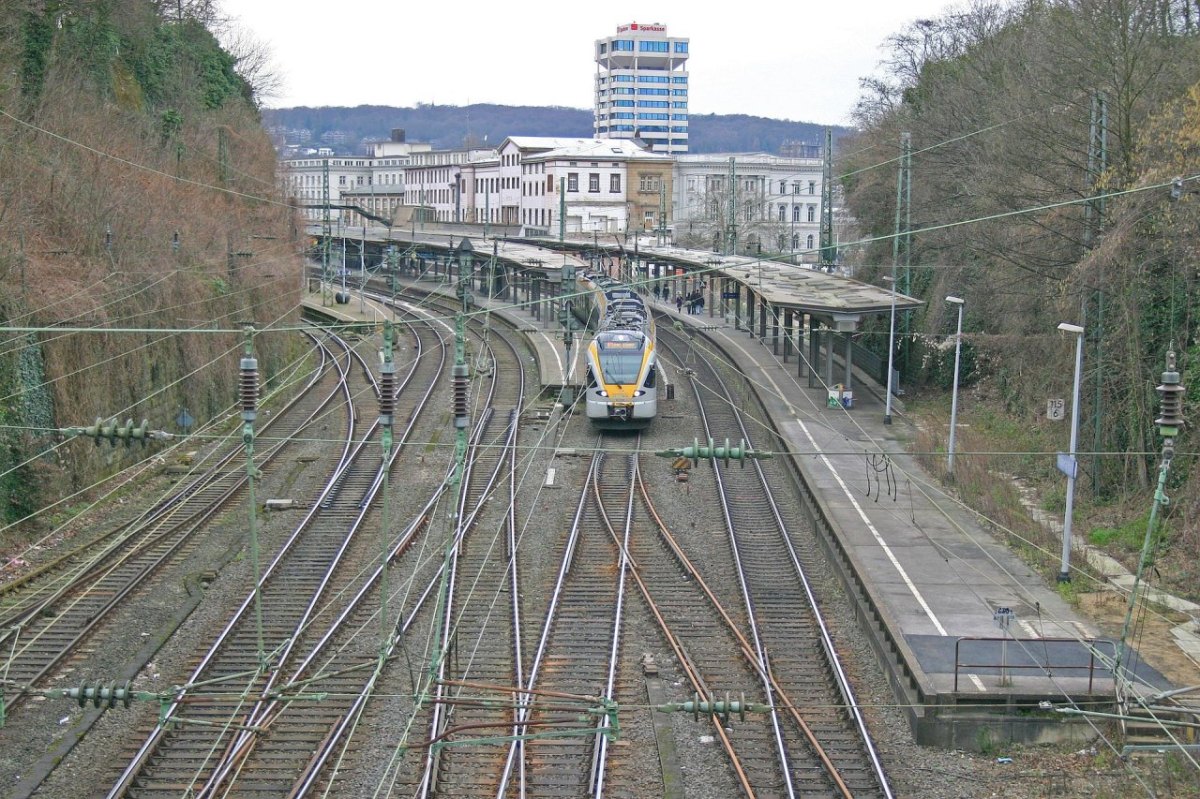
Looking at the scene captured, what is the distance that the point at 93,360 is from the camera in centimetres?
2453

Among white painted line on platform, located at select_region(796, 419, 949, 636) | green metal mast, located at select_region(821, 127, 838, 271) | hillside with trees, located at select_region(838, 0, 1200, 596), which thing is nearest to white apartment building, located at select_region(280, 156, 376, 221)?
green metal mast, located at select_region(821, 127, 838, 271)

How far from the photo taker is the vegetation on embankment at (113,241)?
22.7m

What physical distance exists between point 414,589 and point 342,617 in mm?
1870

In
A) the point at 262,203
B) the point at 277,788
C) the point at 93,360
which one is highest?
the point at 262,203

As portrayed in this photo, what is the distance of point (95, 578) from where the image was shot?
18.5 metres

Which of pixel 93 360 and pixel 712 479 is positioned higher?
pixel 93 360

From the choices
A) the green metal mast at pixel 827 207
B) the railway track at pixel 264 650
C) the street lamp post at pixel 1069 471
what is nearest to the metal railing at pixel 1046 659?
the street lamp post at pixel 1069 471

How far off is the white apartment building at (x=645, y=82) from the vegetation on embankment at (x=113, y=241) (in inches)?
4883

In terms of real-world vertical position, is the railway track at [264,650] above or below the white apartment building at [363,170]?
below

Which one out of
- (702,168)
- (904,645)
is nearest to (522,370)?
(904,645)

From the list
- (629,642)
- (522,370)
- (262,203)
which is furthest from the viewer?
(262,203)

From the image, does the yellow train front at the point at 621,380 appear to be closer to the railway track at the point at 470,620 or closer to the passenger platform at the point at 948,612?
the railway track at the point at 470,620

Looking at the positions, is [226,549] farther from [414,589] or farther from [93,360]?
[93,360]

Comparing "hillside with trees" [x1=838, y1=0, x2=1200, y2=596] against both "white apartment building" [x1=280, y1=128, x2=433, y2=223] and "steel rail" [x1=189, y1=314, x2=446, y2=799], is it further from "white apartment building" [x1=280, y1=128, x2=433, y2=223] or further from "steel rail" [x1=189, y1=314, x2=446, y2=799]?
"white apartment building" [x1=280, y1=128, x2=433, y2=223]
